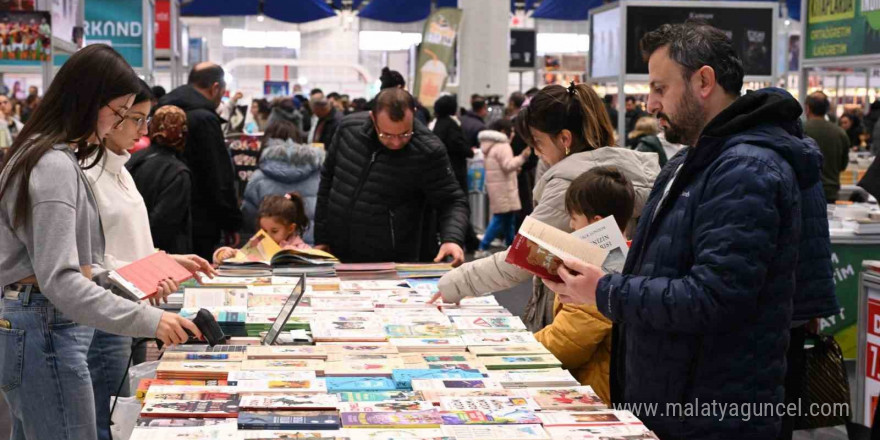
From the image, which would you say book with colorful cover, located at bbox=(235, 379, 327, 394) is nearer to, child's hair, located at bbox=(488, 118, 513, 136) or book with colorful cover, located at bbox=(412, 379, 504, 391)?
book with colorful cover, located at bbox=(412, 379, 504, 391)

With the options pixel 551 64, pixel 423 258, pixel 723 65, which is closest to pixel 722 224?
pixel 723 65

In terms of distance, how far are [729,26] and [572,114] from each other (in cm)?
420

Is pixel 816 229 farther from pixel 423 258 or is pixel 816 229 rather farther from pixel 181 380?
pixel 423 258

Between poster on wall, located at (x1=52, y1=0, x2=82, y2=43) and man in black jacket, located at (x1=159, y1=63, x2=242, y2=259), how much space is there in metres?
0.77

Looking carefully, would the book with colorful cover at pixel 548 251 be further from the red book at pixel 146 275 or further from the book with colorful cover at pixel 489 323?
the red book at pixel 146 275

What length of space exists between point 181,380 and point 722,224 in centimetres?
133

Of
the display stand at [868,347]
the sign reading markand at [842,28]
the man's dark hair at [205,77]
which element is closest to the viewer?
the display stand at [868,347]

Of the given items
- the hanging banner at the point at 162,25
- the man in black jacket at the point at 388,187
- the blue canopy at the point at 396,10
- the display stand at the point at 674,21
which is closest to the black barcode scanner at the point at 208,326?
→ the man in black jacket at the point at 388,187

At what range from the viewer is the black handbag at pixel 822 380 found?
3.21m

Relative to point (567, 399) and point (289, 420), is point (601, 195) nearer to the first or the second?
point (567, 399)

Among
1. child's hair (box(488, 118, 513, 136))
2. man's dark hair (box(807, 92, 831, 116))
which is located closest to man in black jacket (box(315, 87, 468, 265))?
man's dark hair (box(807, 92, 831, 116))

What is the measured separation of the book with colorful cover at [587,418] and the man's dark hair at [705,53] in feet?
2.45

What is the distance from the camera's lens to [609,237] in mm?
2590

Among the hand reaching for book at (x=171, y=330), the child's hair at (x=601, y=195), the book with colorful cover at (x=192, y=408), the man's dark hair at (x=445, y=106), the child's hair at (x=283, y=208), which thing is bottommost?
the book with colorful cover at (x=192, y=408)
